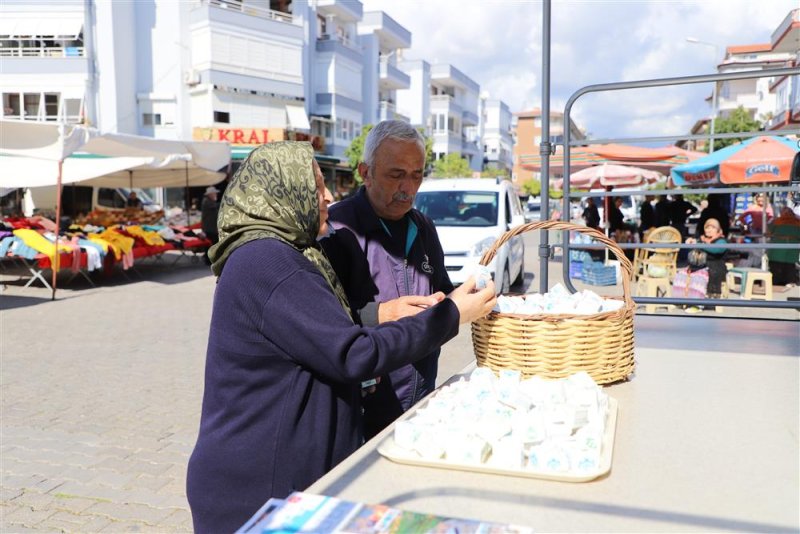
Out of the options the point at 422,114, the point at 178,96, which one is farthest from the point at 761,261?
the point at 422,114

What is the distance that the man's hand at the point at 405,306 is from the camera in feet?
7.00

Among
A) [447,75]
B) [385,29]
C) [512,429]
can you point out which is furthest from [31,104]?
[447,75]

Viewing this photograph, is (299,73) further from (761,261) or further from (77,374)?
(77,374)

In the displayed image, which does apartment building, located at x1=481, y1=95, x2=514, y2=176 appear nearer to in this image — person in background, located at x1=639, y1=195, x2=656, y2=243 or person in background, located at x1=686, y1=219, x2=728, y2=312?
person in background, located at x1=639, y1=195, x2=656, y2=243

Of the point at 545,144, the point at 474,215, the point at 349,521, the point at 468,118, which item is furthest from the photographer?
the point at 468,118

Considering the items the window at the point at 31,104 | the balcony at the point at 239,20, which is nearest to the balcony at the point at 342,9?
the balcony at the point at 239,20

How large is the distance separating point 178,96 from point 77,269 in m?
20.5

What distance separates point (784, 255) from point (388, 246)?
811 cm

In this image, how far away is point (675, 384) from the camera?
6.76ft

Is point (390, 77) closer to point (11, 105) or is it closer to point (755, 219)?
point (11, 105)

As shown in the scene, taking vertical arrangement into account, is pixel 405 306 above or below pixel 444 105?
below

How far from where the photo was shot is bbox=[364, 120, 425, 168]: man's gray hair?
2.76 meters

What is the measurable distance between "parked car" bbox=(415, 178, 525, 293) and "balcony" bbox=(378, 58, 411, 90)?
33.8 metres

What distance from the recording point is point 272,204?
173 cm
